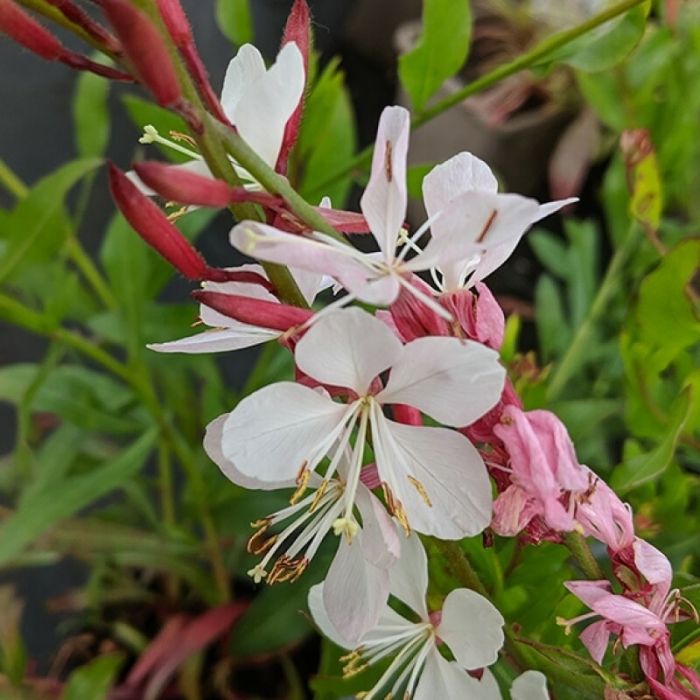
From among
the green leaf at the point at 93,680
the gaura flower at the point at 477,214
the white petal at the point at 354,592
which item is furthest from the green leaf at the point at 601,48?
the green leaf at the point at 93,680

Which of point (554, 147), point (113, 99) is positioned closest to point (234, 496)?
point (113, 99)

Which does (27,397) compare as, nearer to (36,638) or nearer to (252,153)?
(252,153)

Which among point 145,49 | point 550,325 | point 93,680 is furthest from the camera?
point 550,325

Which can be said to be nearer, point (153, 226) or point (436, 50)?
point (153, 226)

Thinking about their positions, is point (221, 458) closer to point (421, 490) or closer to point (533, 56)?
point (421, 490)

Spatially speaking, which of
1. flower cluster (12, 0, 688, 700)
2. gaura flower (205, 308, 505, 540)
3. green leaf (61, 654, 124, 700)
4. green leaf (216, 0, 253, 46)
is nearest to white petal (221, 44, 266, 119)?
flower cluster (12, 0, 688, 700)

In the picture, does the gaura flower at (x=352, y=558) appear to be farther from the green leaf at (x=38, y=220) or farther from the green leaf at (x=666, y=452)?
the green leaf at (x=38, y=220)

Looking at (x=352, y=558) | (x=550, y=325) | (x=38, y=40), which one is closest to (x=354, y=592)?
(x=352, y=558)
